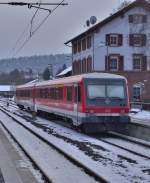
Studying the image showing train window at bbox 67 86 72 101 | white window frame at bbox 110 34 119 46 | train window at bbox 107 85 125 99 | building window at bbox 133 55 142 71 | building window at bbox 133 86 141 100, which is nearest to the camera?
train window at bbox 107 85 125 99

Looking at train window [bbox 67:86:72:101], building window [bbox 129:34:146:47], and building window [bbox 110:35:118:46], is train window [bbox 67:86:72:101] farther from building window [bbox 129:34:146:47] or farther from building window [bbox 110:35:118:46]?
building window [bbox 129:34:146:47]

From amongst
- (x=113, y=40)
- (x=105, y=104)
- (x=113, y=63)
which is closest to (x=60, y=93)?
(x=105, y=104)

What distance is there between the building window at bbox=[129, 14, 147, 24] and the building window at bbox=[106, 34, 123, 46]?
2469mm

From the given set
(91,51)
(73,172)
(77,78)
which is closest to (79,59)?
(91,51)

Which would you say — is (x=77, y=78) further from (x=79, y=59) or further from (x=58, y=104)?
(x=79, y=59)

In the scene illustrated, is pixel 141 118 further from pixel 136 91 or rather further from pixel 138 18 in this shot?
pixel 138 18

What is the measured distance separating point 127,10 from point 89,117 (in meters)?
43.1

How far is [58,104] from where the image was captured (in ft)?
95.9

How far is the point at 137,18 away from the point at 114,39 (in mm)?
3836

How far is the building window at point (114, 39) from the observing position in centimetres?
6325

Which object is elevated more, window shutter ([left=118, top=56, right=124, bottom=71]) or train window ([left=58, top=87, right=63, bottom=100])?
window shutter ([left=118, top=56, right=124, bottom=71])

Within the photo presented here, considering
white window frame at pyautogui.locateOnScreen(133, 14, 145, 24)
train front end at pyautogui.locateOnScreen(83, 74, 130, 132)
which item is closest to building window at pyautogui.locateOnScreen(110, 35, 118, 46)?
white window frame at pyautogui.locateOnScreen(133, 14, 145, 24)

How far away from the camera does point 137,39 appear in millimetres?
64312

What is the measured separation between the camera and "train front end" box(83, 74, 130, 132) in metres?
22.7
